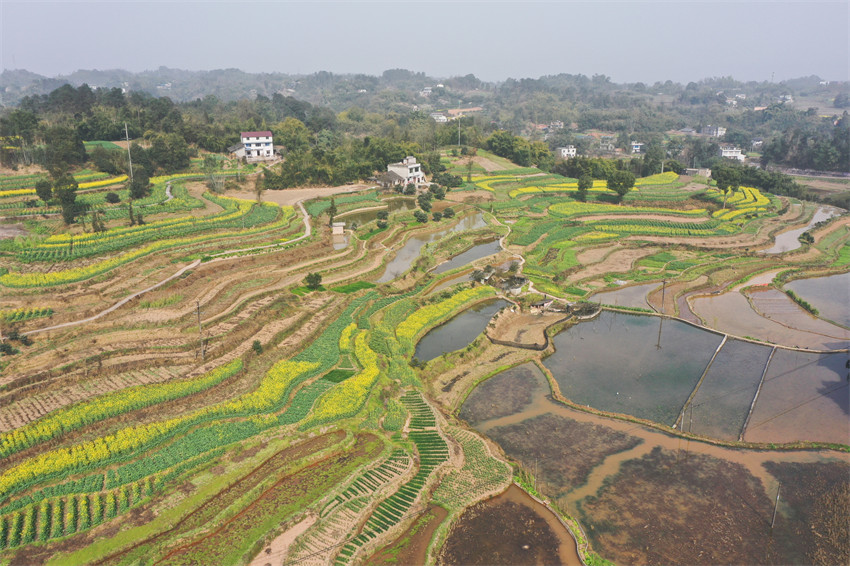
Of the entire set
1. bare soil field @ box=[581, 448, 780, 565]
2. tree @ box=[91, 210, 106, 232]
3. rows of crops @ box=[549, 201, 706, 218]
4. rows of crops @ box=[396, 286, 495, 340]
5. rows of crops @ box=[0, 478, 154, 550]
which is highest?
tree @ box=[91, 210, 106, 232]

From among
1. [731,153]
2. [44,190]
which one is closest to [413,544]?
[44,190]

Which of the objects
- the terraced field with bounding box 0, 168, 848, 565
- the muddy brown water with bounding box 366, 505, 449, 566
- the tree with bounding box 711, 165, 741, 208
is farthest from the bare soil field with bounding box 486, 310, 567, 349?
the tree with bounding box 711, 165, 741, 208

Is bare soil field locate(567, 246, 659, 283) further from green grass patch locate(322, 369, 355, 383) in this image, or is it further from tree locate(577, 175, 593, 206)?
green grass patch locate(322, 369, 355, 383)

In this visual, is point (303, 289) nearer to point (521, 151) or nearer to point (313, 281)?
point (313, 281)

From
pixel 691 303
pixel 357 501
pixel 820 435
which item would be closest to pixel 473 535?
pixel 357 501

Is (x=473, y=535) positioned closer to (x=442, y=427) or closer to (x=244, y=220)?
(x=442, y=427)

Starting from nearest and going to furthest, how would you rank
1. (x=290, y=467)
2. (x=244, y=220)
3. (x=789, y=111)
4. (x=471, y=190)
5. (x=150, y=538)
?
(x=150, y=538) → (x=290, y=467) → (x=244, y=220) → (x=471, y=190) → (x=789, y=111)
